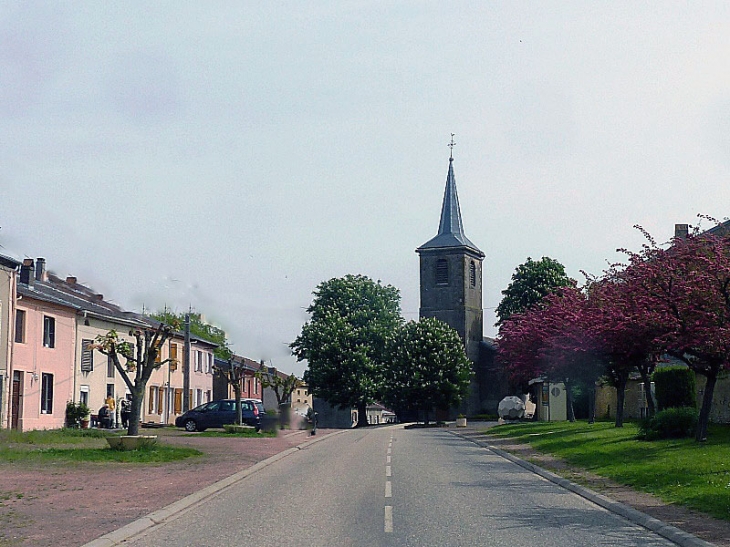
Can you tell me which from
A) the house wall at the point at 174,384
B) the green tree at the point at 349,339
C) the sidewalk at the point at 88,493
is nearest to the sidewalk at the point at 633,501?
the sidewalk at the point at 88,493

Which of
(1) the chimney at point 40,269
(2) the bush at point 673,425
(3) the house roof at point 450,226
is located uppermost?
(3) the house roof at point 450,226

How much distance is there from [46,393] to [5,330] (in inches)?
223

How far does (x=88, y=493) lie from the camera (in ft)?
53.2

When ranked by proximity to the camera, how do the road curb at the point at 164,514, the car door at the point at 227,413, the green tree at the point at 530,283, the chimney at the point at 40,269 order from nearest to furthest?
the road curb at the point at 164,514 < the car door at the point at 227,413 < the chimney at the point at 40,269 < the green tree at the point at 530,283

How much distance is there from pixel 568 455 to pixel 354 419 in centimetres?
6043

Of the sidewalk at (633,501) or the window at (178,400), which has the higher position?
the window at (178,400)

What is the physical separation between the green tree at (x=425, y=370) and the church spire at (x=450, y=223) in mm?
19182

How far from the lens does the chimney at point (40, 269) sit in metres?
54.5

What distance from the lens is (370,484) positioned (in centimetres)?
1811

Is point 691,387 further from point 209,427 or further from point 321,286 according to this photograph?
point 321,286

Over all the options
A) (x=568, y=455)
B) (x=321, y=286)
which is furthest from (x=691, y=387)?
(x=321, y=286)

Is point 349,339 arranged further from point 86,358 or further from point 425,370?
point 86,358

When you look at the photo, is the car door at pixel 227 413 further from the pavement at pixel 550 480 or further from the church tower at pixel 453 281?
the church tower at pixel 453 281

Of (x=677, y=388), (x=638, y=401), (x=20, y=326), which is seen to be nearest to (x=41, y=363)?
(x=20, y=326)
